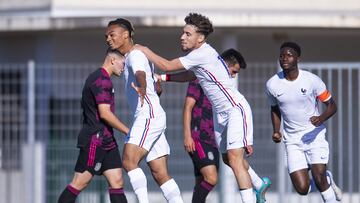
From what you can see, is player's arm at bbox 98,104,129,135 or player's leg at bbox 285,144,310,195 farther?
player's leg at bbox 285,144,310,195

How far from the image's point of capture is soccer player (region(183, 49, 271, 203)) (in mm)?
14956

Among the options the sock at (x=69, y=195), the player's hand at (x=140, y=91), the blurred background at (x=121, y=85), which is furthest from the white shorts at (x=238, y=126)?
the blurred background at (x=121, y=85)

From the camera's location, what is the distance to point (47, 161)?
61.6 feet

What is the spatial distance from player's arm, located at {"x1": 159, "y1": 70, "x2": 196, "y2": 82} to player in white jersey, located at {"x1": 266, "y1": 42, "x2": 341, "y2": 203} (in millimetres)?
1137

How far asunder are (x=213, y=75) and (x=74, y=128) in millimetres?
5655

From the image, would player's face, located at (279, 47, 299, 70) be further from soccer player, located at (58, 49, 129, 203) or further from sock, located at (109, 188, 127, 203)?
Result: sock, located at (109, 188, 127, 203)

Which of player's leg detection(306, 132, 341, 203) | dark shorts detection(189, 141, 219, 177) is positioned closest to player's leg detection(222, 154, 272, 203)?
player's leg detection(306, 132, 341, 203)

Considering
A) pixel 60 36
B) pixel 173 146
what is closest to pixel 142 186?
pixel 173 146

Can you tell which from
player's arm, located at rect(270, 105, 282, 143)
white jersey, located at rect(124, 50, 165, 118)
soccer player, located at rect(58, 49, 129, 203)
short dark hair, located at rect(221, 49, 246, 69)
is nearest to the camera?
white jersey, located at rect(124, 50, 165, 118)

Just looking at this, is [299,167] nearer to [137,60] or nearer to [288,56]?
[288,56]

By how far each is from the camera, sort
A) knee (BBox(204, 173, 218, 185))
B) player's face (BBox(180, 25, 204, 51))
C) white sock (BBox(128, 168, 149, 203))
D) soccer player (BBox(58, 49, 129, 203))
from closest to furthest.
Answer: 1. white sock (BBox(128, 168, 149, 203))
2. player's face (BBox(180, 25, 204, 51))
3. soccer player (BBox(58, 49, 129, 203))
4. knee (BBox(204, 173, 218, 185))

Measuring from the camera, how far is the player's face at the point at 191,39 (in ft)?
43.8

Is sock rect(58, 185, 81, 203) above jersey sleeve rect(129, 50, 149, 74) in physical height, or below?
below

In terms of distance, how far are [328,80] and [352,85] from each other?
2.74 feet
